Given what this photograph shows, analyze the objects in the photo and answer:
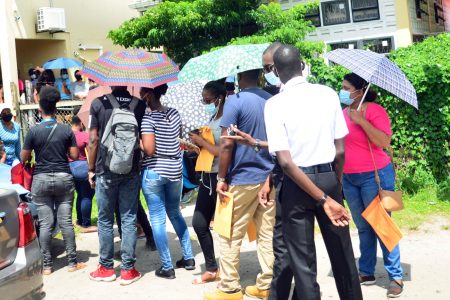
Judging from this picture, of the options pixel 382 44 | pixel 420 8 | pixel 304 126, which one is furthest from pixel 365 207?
pixel 420 8

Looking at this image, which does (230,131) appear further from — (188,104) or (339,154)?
(188,104)

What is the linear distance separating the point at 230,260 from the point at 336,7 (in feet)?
43.7

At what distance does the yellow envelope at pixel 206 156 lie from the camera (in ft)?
16.6

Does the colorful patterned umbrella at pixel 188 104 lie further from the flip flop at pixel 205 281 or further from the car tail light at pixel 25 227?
the car tail light at pixel 25 227

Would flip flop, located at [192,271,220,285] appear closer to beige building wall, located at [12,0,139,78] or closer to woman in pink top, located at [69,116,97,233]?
woman in pink top, located at [69,116,97,233]

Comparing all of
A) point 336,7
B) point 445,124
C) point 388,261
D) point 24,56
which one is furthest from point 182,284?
point 24,56

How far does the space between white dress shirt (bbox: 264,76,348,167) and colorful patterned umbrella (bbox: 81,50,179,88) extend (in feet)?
6.41

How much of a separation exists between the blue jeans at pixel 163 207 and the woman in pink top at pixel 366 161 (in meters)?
1.71

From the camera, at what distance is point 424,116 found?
24.7ft

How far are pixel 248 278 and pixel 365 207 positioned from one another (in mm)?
1352

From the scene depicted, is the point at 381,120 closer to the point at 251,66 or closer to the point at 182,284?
the point at 251,66

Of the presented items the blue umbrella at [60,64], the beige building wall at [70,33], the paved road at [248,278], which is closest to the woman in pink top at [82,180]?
the paved road at [248,278]

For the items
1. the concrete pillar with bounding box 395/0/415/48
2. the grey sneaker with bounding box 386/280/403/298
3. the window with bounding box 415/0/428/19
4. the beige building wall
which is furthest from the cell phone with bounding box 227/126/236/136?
the beige building wall

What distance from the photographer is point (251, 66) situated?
457 cm
